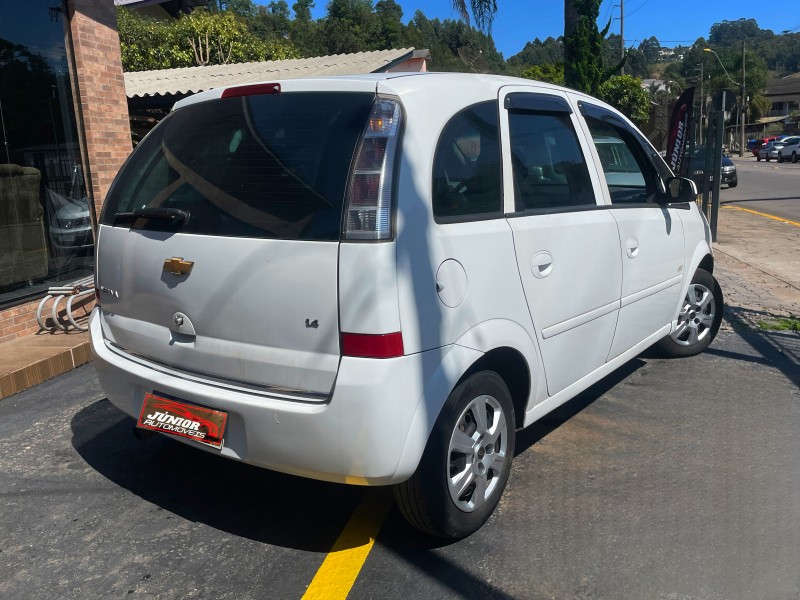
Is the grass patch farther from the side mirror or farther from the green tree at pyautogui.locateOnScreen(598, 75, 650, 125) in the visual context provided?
the green tree at pyautogui.locateOnScreen(598, 75, 650, 125)

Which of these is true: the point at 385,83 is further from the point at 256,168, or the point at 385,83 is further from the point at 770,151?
the point at 770,151

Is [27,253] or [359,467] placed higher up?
[27,253]

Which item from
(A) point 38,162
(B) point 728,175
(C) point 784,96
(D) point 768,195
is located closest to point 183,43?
(A) point 38,162

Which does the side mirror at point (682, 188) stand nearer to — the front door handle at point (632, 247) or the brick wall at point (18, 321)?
the front door handle at point (632, 247)

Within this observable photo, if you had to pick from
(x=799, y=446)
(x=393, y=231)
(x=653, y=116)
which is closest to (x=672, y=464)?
(x=799, y=446)

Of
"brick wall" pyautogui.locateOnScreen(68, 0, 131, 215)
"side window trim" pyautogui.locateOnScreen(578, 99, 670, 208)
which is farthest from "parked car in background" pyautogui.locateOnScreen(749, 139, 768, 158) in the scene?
"side window trim" pyautogui.locateOnScreen(578, 99, 670, 208)

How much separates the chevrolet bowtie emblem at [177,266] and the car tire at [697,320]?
3839 millimetres

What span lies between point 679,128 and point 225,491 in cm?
994

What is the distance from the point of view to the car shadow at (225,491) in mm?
3354

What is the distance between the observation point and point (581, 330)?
12.4 ft

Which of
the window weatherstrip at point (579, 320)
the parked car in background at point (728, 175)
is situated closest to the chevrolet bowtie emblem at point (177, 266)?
the window weatherstrip at point (579, 320)

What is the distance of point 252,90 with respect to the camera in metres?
3.13

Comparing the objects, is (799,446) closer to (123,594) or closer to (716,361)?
(716,361)

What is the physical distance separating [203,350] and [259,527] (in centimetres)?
90
